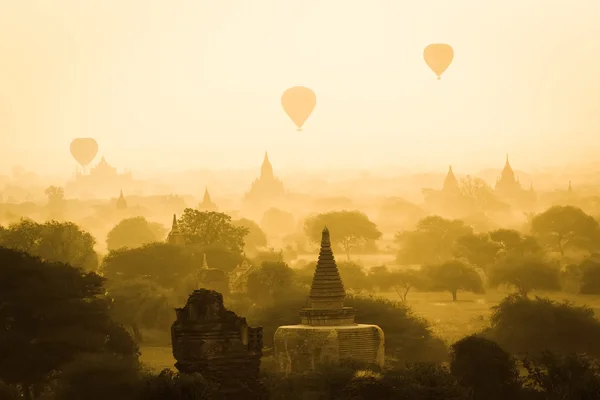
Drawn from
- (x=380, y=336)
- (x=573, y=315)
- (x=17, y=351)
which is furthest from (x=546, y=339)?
(x=17, y=351)

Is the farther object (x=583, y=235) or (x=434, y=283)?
(x=583, y=235)

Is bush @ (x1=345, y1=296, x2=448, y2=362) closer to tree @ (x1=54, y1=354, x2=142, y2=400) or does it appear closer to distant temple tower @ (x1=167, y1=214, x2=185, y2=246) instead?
tree @ (x1=54, y1=354, x2=142, y2=400)

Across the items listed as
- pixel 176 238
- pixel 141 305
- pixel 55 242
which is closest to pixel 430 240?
pixel 176 238

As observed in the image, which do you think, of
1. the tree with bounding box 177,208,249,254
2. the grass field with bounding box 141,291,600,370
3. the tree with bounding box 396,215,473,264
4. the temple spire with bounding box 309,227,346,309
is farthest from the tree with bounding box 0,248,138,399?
the tree with bounding box 396,215,473,264

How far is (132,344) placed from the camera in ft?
273

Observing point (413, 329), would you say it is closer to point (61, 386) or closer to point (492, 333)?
point (492, 333)

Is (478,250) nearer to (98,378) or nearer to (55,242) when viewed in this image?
(55,242)

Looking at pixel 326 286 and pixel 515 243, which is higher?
pixel 515 243

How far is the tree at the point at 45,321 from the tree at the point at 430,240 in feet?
320

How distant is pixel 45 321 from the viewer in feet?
265

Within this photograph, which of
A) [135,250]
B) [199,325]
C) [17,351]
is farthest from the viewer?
[135,250]

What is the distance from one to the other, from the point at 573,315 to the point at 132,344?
101ft

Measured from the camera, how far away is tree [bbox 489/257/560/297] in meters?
140

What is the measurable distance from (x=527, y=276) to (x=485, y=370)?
67.4 meters
